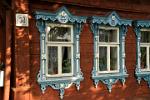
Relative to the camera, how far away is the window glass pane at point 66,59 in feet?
30.8

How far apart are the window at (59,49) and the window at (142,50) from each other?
2.26 meters

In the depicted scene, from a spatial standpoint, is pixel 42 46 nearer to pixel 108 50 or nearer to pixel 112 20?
pixel 108 50

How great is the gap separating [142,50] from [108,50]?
1.57m

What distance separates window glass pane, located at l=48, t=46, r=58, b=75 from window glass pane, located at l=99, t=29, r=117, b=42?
1.60 m

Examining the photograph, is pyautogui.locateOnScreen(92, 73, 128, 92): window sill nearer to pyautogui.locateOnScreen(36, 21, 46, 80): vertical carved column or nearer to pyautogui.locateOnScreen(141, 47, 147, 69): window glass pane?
pyautogui.locateOnScreen(141, 47, 147, 69): window glass pane

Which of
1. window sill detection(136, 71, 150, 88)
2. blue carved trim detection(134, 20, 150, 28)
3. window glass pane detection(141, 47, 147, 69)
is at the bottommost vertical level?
window sill detection(136, 71, 150, 88)

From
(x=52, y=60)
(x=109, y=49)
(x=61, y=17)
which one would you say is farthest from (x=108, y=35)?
(x=52, y=60)

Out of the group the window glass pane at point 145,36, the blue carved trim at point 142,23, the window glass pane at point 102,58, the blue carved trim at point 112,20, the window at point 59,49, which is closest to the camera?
the window at point 59,49

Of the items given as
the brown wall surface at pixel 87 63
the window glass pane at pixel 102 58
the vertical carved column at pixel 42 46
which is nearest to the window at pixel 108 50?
the window glass pane at pixel 102 58

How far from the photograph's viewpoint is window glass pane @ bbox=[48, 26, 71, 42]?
9.18 meters

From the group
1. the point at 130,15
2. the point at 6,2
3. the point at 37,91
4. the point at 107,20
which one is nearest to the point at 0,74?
the point at 37,91

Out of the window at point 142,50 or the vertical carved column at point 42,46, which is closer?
the vertical carved column at point 42,46

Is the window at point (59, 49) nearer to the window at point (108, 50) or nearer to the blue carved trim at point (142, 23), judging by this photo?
the window at point (108, 50)

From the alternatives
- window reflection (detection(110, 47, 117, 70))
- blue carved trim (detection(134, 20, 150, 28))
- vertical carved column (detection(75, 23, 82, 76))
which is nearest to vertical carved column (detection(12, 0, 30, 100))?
vertical carved column (detection(75, 23, 82, 76))
